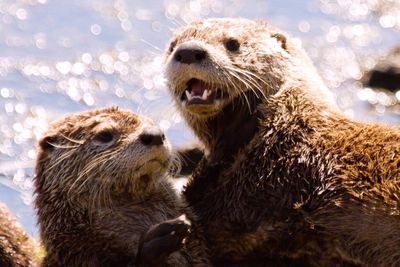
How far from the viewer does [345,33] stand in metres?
19.2

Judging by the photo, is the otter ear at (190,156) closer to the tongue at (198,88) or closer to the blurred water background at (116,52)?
the blurred water background at (116,52)

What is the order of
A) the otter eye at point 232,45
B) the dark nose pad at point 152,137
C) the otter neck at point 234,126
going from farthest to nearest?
the otter eye at point 232,45
the otter neck at point 234,126
the dark nose pad at point 152,137

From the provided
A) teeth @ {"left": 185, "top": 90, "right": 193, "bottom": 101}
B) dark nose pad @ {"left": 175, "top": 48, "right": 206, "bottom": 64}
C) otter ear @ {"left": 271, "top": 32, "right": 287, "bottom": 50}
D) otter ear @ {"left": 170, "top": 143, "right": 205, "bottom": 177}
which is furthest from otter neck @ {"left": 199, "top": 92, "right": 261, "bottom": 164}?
Result: otter ear @ {"left": 170, "top": 143, "right": 205, "bottom": 177}

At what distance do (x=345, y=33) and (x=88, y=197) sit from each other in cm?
1273

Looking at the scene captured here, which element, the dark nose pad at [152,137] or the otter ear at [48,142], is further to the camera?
the otter ear at [48,142]

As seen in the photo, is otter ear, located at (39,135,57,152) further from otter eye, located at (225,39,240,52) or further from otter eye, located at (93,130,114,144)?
otter eye, located at (225,39,240,52)

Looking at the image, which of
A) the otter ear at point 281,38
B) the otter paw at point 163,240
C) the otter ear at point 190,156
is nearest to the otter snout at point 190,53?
the otter ear at point 281,38

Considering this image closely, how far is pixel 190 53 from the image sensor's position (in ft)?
23.5

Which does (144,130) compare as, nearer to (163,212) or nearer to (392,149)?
(163,212)

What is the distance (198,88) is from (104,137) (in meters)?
0.65

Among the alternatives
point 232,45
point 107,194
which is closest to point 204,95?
point 232,45

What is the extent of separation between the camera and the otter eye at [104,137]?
7.14 metres

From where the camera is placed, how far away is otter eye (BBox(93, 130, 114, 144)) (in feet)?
23.4

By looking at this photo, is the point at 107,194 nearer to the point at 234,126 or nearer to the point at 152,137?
the point at 152,137
